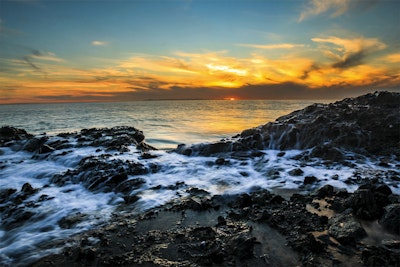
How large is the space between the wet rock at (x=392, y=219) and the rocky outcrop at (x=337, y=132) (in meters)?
6.77

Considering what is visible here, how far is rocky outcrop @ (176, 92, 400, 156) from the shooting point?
12953 mm

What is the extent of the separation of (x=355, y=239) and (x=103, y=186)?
7.58 metres

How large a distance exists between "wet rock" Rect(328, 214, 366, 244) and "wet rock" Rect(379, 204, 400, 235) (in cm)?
64

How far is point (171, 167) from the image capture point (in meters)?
11.5

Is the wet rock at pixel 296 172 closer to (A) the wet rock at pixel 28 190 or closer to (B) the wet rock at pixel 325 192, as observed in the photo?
(B) the wet rock at pixel 325 192

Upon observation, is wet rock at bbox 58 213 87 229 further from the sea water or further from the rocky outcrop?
the rocky outcrop

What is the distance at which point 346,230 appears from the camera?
548cm

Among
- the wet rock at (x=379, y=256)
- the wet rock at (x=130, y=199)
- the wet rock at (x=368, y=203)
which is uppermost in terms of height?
the wet rock at (x=368, y=203)

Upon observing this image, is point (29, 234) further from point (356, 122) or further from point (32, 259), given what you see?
point (356, 122)

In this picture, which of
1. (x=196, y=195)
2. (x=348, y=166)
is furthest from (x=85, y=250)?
(x=348, y=166)

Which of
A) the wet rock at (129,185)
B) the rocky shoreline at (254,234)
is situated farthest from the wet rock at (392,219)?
the wet rock at (129,185)

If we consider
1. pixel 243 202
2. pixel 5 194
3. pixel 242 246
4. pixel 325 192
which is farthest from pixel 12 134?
pixel 325 192

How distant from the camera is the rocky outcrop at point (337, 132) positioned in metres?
13.0

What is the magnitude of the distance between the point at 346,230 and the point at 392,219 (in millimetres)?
1212
